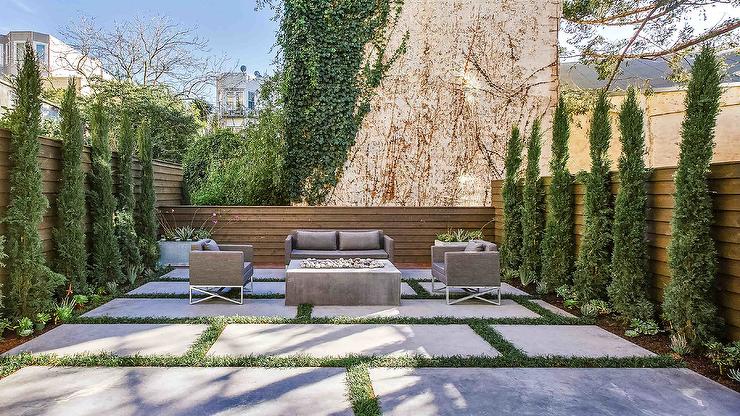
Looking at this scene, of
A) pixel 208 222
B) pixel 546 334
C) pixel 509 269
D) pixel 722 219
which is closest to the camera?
pixel 722 219

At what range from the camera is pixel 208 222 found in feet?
27.5

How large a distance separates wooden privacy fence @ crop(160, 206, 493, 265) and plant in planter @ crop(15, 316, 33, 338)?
4.38 meters

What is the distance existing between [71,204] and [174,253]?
297cm

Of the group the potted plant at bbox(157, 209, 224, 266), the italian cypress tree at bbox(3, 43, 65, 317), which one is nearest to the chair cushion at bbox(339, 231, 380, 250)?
the potted plant at bbox(157, 209, 224, 266)

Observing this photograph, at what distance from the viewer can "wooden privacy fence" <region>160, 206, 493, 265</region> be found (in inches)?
327

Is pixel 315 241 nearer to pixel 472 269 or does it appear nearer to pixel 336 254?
pixel 336 254

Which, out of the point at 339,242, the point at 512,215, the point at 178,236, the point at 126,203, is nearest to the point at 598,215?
the point at 512,215

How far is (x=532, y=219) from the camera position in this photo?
6.57 meters

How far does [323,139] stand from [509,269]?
4.51 meters

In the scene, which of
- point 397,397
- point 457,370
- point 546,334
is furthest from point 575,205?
point 397,397

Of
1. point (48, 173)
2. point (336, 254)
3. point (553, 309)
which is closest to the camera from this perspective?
point (48, 173)

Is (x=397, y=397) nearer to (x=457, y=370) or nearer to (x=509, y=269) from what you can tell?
(x=457, y=370)

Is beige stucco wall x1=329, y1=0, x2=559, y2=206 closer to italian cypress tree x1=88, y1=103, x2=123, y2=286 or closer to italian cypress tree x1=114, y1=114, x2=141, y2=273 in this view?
italian cypress tree x1=114, y1=114, x2=141, y2=273

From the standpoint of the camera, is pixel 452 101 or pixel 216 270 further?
pixel 452 101
